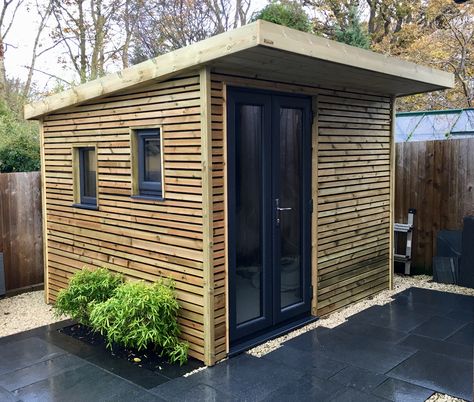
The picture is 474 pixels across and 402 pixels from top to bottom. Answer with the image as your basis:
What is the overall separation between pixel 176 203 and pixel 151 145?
645 mm

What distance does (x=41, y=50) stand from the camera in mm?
12594

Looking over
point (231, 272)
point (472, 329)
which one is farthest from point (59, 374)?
point (472, 329)

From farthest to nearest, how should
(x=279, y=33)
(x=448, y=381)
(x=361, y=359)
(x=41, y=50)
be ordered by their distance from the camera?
(x=41, y=50)
(x=361, y=359)
(x=448, y=381)
(x=279, y=33)

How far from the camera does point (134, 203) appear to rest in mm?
4441

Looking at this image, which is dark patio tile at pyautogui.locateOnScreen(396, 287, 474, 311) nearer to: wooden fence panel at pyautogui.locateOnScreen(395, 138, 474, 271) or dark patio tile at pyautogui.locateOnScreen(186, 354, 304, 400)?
wooden fence panel at pyautogui.locateOnScreen(395, 138, 474, 271)

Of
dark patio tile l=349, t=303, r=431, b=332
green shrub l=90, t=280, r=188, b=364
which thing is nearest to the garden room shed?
green shrub l=90, t=280, r=188, b=364

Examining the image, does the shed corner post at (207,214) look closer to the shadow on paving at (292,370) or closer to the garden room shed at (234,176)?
the garden room shed at (234,176)

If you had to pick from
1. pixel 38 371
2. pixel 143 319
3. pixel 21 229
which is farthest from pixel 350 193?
pixel 21 229

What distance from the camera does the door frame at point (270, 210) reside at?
3926mm

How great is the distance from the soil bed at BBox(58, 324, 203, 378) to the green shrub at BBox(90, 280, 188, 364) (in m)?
0.07

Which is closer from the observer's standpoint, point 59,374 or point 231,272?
point 59,374

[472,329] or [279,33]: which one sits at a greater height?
[279,33]

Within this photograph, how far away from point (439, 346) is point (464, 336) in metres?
0.39

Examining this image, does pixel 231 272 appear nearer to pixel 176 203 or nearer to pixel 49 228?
pixel 176 203
